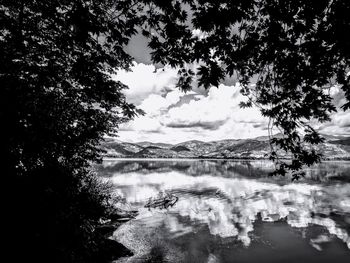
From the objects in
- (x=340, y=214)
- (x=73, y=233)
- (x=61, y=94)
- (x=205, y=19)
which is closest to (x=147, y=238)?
(x=73, y=233)

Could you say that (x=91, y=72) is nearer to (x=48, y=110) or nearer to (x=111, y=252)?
(x=48, y=110)

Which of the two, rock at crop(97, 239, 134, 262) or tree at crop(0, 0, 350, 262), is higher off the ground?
tree at crop(0, 0, 350, 262)

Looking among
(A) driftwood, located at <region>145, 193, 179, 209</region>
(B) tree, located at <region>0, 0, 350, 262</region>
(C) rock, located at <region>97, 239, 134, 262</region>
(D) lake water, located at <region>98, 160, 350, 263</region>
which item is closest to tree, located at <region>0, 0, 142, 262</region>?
(B) tree, located at <region>0, 0, 350, 262</region>

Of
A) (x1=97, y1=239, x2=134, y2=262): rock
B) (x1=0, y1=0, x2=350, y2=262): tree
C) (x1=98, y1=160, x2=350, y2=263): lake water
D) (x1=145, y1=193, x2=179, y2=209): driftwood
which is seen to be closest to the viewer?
(x1=0, y1=0, x2=350, y2=262): tree

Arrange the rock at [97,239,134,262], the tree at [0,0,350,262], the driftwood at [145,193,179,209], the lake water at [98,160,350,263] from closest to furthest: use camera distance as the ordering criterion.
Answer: the tree at [0,0,350,262] → the rock at [97,239,134,262] → the lake water at [98,160,350,263] → the driftwood at [145,193,179,209]

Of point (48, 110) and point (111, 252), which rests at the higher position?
point (48, 110)

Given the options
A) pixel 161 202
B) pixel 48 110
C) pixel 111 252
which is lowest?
pixel 161 202

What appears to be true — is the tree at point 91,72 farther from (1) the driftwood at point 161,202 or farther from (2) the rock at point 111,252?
(1) the driftwood at point 161,202

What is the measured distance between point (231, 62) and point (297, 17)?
78.4 inches

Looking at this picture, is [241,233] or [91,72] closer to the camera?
[91,72]

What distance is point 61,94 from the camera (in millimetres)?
11656

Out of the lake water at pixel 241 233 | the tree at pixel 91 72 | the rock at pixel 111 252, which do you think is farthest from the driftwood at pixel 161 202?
the tree at pixel 91 72

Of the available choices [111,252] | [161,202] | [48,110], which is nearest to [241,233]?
[111,252]

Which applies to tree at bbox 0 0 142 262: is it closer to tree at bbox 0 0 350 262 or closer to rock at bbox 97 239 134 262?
tree at bbox 0 0 350 262
